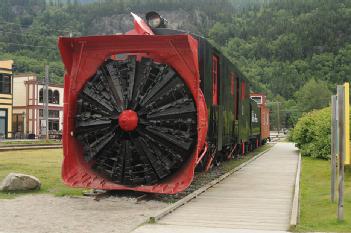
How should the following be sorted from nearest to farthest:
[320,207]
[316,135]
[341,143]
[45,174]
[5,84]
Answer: [341,143] < [320,207] < [45,174] < [316,135] < [5,84]

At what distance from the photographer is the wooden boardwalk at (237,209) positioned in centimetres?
805

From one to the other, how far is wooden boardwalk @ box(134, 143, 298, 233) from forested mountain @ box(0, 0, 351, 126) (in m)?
91.6

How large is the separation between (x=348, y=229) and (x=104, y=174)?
531 cm

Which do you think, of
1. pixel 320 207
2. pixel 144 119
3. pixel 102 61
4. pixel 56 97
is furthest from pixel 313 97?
pixel 144 119

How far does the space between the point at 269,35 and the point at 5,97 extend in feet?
386

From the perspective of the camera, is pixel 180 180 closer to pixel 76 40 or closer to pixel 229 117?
pixel 76 40

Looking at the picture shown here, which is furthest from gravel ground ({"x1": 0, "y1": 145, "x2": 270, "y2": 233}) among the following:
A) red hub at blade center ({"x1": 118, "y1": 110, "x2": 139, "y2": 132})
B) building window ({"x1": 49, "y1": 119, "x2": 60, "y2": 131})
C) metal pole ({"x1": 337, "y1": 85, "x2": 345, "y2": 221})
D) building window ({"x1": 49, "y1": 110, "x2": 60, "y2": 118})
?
building window ({"x1": 49, "y1": 119, "x2": 60, "y2": 131})

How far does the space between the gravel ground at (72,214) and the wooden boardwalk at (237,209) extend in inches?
25.6

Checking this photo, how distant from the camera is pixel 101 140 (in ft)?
A: 35.6

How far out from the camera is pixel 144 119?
10.6 meters

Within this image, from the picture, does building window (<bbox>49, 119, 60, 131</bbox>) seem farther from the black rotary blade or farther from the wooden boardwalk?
the black rotary blade

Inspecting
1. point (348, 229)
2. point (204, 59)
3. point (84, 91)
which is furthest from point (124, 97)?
point (348, 229)

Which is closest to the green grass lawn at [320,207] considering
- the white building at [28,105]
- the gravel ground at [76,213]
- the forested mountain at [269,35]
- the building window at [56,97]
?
the gravel ground at [76,213]

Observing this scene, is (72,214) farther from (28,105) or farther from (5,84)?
(28,105)
